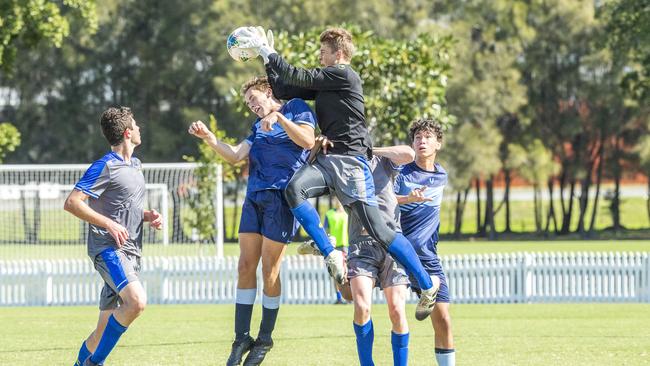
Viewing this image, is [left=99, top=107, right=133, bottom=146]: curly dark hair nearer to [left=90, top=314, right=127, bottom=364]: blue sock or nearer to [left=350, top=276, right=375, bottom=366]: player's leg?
[left=90, top=314, right=127, bottom=364]: blue sock

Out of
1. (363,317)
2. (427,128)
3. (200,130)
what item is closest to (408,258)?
(363,317)

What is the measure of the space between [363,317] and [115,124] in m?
2.47

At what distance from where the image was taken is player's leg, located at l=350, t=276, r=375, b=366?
8.95 m

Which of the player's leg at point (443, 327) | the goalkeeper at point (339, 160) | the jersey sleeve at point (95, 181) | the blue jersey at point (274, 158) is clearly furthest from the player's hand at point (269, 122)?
the player's leg at point (443, 327)

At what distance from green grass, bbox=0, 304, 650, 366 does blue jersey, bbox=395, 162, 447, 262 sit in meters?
2.38

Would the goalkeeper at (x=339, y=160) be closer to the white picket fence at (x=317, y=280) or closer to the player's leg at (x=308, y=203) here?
the player's leg at (x=308, y=203)

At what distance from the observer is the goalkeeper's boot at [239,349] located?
927 cm

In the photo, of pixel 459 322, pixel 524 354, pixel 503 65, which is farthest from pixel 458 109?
pixel 524 354

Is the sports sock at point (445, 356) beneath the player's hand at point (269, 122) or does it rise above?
beneath

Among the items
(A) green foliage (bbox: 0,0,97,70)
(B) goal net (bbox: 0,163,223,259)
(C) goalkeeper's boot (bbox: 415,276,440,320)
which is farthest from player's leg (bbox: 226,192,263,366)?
(B) goal net (bbox: 0,163,223,259)

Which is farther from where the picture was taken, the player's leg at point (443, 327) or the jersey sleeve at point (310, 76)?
the player's leg at point (443, 327)

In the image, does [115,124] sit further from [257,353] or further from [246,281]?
[257,353]

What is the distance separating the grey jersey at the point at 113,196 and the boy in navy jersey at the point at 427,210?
2117mm

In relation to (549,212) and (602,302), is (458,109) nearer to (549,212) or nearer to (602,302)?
(549,212)
